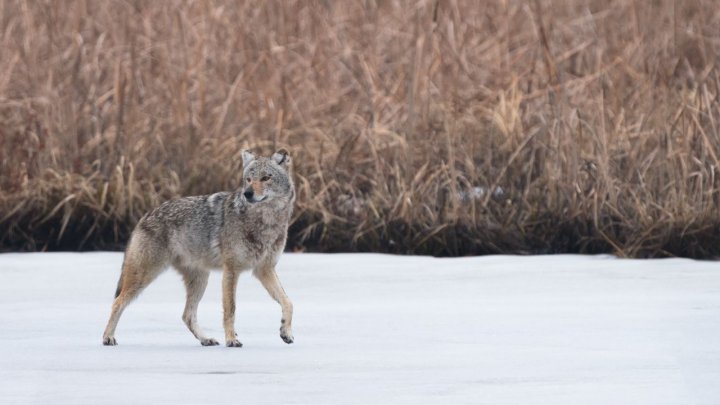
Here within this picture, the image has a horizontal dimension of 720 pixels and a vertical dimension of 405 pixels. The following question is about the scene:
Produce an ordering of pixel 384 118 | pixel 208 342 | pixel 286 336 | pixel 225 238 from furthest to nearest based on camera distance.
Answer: pixel 384 118 → pixel 225 238 → pixel 208 342 → pixel 286 336

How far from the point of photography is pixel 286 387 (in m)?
5.13

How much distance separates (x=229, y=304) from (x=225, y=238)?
1.06ft

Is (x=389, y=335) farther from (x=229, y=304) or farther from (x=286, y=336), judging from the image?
(x=229, y=304)

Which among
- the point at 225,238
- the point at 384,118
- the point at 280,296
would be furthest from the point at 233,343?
the point at 384,118

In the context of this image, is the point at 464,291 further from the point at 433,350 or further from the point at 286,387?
the point at 286,387

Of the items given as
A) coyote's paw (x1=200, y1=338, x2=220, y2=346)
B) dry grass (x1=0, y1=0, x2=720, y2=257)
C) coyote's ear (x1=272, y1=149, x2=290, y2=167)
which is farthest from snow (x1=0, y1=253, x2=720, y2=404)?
coyote's ear (x1=272, y1=149, x2=290, y2=167)

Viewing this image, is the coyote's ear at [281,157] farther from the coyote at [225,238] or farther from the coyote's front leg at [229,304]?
the coyote's front leg at [229,304]

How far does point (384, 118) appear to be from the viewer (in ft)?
37.3

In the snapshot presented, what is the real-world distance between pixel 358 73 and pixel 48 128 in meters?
2.67

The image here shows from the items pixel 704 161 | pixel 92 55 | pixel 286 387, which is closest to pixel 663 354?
pixel 286 387

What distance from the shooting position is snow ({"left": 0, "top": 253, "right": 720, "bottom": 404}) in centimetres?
507

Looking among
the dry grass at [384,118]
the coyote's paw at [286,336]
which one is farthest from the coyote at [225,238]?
the dry grass at [384,118]

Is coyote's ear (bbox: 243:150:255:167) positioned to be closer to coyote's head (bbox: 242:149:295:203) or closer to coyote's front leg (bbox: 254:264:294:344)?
coyote's head (bbox: 242:149:295:203)

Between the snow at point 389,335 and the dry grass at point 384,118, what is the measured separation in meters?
0.50
